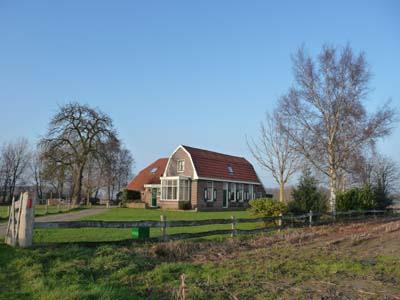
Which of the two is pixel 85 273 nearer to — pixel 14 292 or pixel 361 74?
pixel 14 292

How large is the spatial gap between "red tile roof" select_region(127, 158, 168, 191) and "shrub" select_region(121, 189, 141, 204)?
89cm

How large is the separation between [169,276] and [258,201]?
510 inches

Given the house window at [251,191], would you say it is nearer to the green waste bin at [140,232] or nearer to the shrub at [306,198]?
the shrub at [306,198]

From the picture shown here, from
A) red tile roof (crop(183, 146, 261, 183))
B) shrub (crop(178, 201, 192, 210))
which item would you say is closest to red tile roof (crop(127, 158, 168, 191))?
red tile roof (crop(183, 146, 261, 183))

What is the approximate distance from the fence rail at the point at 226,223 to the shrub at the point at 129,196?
26.1 m

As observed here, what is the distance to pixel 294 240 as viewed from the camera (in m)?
14.1

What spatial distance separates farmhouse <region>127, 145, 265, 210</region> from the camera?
37875mm

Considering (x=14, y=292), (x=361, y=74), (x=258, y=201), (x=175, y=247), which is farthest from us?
(x=361, y=74)

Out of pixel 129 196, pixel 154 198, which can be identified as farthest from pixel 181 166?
pixel 129 196

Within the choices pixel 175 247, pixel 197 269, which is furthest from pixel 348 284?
pixel 175 247

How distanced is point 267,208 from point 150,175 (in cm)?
2819

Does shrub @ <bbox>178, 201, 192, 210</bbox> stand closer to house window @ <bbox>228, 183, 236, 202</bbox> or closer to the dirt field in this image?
house window @ <bbox>228, 183, 236, 202</bbox>

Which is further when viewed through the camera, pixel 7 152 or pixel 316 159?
pixel 7 152

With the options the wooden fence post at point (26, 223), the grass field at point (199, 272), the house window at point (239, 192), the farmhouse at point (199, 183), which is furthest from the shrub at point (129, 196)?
the wooden fence post at point (26, 223)
